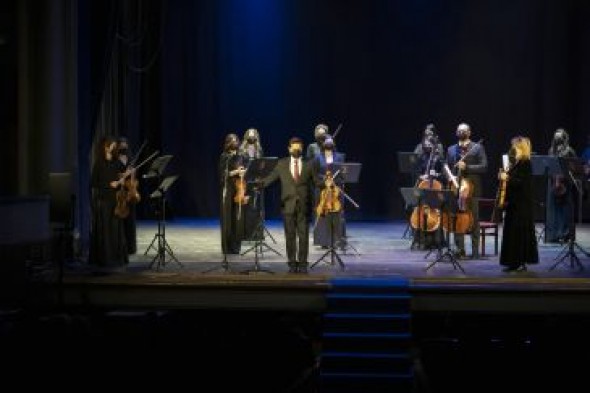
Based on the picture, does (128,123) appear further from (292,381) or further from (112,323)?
(292,381)

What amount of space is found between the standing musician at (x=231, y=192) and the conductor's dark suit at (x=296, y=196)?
62.6 inches

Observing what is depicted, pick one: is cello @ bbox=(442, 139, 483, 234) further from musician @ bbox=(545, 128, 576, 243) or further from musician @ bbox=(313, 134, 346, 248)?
musician @ bbox=(545, 128, 576, 243)

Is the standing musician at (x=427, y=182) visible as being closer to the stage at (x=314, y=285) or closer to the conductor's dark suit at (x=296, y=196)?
the stage at (x=314, y=285)

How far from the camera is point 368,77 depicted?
19906 mm

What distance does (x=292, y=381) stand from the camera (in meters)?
9.59

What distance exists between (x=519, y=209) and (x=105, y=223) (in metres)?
5.60

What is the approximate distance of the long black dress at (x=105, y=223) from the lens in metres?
12.9

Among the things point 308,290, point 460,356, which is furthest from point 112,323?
point 460,356

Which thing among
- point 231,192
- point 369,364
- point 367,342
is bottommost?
point 369,364

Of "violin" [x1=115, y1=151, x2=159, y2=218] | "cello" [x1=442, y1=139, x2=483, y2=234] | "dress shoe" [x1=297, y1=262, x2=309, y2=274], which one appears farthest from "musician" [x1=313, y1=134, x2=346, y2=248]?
"violin" [x1=115, y1=151, x2=159, y2=218]

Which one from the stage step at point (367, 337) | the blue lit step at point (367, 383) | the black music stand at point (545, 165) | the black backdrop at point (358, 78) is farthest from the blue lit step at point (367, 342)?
the black backdrop at point (358, 78)

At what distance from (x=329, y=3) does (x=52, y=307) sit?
1017cm

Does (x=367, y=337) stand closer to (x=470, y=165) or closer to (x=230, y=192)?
(x=470, y=165)

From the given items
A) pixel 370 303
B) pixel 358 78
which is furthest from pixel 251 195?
pixel 358 78
